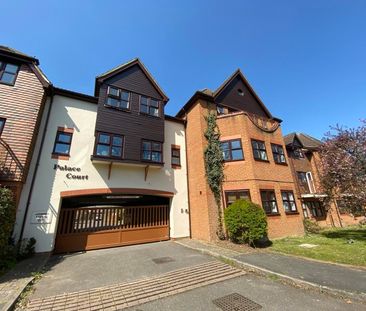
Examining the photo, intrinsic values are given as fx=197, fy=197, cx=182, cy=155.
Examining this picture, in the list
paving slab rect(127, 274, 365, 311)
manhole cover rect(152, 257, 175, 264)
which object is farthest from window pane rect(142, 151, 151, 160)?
paving slab rect(127, 274, 365, 311)

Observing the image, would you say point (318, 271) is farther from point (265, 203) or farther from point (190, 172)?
point (190, 172)

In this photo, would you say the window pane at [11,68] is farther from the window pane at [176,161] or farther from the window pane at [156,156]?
the window pane at [176,161]

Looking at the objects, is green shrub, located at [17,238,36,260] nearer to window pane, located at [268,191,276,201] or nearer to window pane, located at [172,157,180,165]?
window pane, located at [172,157,180,165]

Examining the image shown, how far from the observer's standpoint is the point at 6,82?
11.4 meters

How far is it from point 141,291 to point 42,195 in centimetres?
847

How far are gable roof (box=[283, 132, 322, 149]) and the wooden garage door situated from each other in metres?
16.8

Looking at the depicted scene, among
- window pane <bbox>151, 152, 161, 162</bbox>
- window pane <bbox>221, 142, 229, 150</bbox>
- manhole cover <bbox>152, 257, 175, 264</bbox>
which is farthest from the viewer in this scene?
window pane <bbox>221, 142, 229, 150</bbox>

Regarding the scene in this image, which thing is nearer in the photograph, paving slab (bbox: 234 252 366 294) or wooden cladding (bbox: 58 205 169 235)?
paving slab (bbox: 234 252 366 294)

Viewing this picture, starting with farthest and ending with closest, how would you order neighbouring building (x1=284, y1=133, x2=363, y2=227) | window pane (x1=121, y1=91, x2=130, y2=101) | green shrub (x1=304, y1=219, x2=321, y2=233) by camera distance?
neighbouring building (x1=284, y1=133, x2=363, y2=227) < green shrub (x1=304, y1=219, x2=321, y2=233) < window pane (x1=121, y1=91, x2=130, y2=101)

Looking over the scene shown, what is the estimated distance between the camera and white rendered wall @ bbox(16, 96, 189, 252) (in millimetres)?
10781

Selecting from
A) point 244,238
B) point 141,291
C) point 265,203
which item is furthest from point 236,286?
point 265,203

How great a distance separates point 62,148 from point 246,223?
39.9ft

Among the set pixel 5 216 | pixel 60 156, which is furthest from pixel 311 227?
pixel 5 216

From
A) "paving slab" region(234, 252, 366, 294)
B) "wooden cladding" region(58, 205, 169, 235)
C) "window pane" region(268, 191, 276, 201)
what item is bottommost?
"paving slab" region(234, 252, 366, 294)
